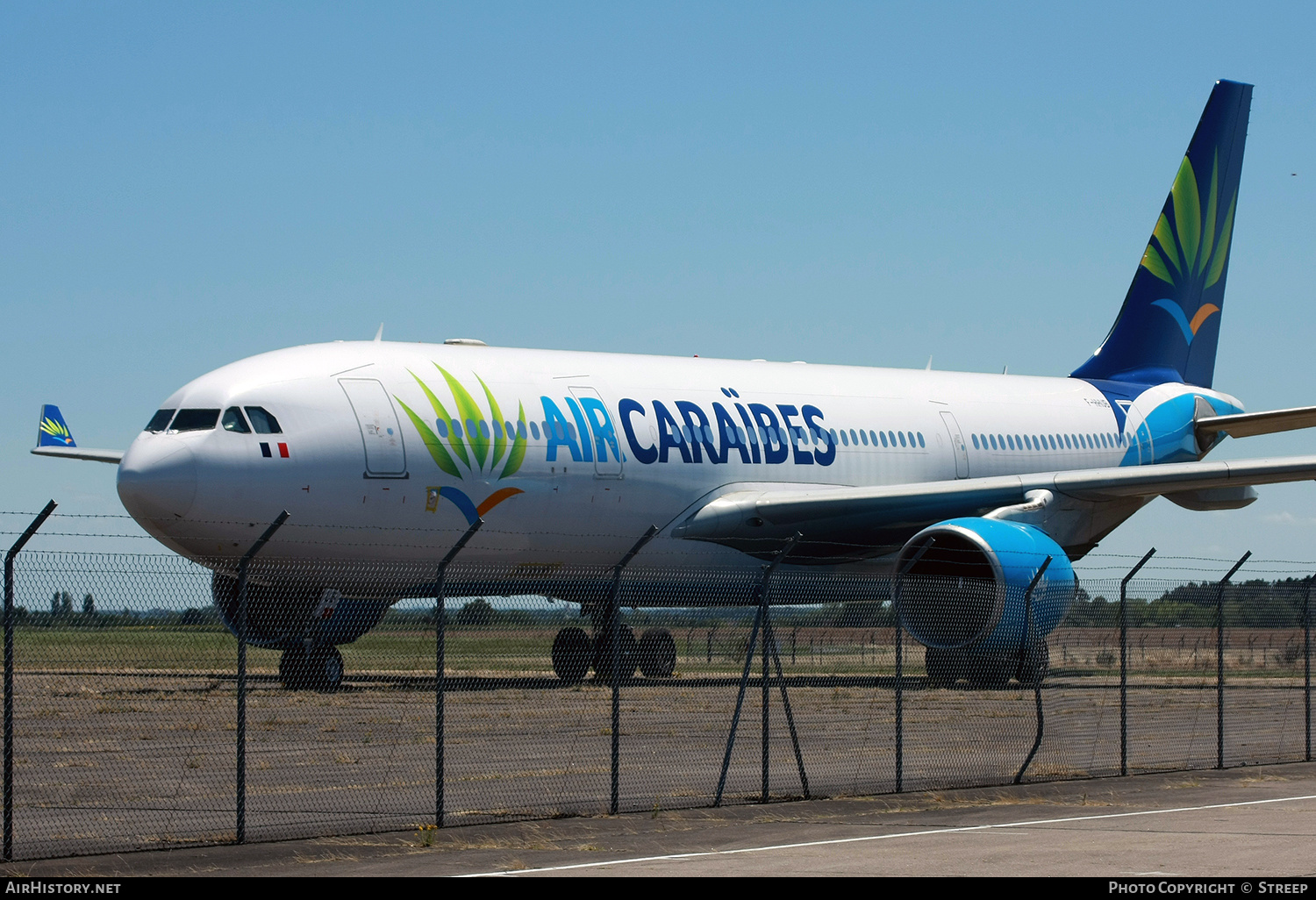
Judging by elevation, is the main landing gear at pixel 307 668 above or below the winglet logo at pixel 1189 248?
below

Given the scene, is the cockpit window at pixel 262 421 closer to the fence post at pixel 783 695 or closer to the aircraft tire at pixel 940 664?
the aircraft tire at pixel 940 664

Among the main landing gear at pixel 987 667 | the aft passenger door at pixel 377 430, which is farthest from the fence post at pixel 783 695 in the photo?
the aft passenger door at pixel 377 430

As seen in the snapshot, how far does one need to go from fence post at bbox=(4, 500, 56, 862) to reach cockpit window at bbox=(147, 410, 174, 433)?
9290 millimetres

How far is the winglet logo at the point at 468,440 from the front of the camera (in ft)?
58.5

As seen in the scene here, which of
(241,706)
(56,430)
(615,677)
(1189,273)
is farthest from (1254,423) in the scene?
(56,430)

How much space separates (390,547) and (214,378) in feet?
8.37

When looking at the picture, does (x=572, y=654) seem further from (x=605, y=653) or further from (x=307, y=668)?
(x=307, y=668)

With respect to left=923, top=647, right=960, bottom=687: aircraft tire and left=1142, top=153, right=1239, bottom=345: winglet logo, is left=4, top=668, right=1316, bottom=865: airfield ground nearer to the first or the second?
left=923, top=647, right=960, bottom=687: aircraft tire

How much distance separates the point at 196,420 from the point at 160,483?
0.96 metres

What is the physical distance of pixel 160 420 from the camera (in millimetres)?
17203

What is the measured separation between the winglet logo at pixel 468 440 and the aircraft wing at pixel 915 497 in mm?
3083

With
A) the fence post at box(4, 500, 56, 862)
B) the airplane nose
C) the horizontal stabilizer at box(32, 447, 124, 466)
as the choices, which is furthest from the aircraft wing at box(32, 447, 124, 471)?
the fence post at box(4, 500, 56, 862)
